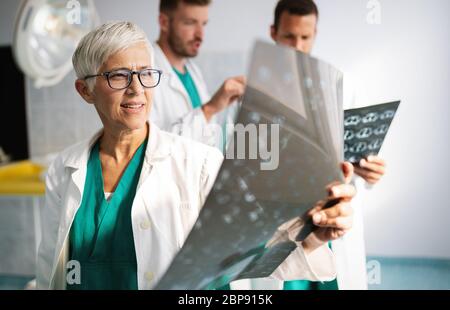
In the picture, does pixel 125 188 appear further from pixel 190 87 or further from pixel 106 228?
pixel 190 87

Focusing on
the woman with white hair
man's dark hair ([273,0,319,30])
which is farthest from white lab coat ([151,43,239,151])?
man's dark hair ([273,0,319,30])

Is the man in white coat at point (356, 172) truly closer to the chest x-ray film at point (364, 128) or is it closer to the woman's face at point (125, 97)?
the chest x-ray film at point (364, 128)

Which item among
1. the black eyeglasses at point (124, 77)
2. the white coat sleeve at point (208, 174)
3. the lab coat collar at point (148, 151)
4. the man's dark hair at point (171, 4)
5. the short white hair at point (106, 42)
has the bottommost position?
the white coat sleeve at point (208, 174)

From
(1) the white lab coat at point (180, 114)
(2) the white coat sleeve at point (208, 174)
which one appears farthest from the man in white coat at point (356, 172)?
(2) the white coat sleeve at point (208, 174)

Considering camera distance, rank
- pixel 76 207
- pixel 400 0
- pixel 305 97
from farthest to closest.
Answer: pixel 400 0 < pixel 76 207 < pixel 305 97

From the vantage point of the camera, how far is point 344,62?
130 centimetres

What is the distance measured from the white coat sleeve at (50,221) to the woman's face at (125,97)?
0.16 metres

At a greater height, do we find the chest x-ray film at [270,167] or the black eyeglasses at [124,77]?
the black eyeglasses at [124,77]

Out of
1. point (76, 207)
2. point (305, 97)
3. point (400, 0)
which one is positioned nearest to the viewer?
point (305, 97)

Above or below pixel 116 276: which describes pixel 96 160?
above

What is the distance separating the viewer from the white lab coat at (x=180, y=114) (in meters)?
1.31
